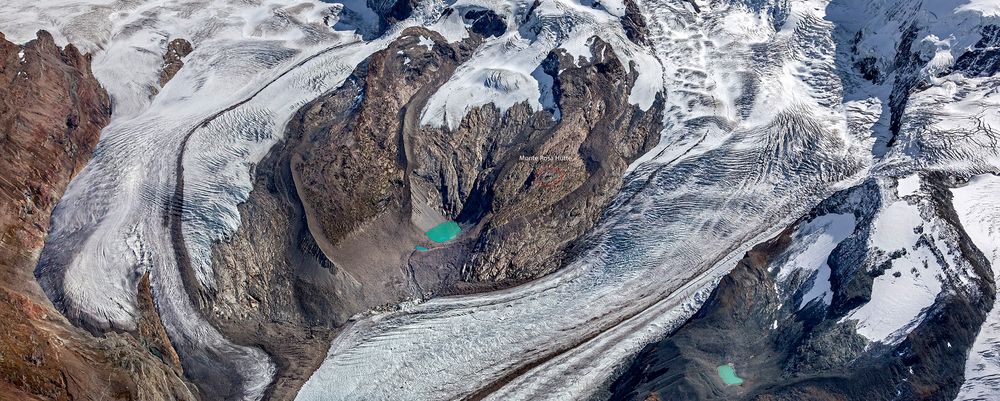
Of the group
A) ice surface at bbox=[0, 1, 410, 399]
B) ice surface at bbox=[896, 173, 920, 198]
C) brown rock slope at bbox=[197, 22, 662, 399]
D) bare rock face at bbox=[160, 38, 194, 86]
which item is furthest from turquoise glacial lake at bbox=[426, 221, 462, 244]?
ice surface at bbox=[896, 173, 920, 198]

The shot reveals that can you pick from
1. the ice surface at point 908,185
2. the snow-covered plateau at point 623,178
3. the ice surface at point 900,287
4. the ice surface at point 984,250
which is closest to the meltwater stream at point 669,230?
the snow-covered plateau at point 623,178

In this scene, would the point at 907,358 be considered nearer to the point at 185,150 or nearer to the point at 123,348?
the point at 123,348

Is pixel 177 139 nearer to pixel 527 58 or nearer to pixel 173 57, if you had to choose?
pixel 173 57

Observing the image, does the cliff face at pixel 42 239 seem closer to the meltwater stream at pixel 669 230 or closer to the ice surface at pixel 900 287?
the meltwater stream at pixel 669 230

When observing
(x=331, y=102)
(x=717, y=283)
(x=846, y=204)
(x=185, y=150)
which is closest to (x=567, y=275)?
(x=717, y=283)

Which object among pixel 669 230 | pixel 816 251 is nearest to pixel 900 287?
pixel 816 251

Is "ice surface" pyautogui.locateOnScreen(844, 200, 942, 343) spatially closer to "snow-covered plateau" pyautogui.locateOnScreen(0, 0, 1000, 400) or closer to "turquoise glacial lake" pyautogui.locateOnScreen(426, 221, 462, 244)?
"snow-covered plateau" pyautogui.locateOnScreen(0, 0, 1000, 400)
